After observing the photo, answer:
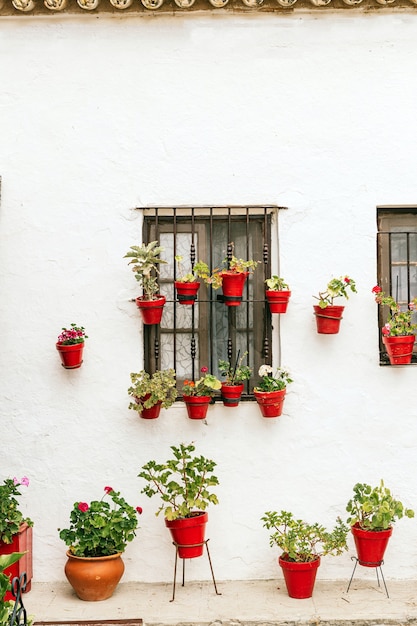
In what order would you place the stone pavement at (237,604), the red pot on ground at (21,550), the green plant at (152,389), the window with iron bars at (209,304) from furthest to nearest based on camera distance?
the window with iron bars at (209,304) → the green plant at (152,389) → the red pot on ground at (21,550) → the stone pavement at (237,604)

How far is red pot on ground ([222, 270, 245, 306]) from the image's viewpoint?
16.7 feet

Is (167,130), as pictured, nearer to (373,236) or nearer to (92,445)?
(373,236)

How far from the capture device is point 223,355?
17.7 feet

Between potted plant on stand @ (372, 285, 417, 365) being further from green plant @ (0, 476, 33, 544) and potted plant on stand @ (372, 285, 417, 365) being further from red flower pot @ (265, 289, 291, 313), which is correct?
green plant @ (0, 476, 33, 544)

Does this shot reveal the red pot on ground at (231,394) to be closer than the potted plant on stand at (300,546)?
No

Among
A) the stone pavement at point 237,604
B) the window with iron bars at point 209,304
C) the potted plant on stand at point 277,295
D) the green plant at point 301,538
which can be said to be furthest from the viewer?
the window with iron bars at point 209,304

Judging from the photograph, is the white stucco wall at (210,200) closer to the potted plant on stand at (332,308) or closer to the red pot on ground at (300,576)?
the potted plant on stand at (332,308)

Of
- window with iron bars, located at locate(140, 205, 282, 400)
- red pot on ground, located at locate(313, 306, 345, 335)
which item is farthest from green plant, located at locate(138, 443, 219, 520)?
red pot on ground, located at locate(313, 306, 345, 335)

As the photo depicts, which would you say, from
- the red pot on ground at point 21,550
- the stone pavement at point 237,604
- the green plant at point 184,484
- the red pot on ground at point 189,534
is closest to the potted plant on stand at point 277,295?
the green plant at point 184,484

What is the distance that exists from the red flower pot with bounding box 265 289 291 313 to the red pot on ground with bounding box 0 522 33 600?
85.5 inches

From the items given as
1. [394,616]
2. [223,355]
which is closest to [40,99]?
[223,355]

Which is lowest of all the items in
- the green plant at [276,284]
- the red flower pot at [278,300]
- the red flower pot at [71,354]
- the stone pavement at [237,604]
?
the stone pavement at [237,604]

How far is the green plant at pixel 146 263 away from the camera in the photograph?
16.5 feet

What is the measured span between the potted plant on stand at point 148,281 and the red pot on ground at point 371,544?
1904 mm
